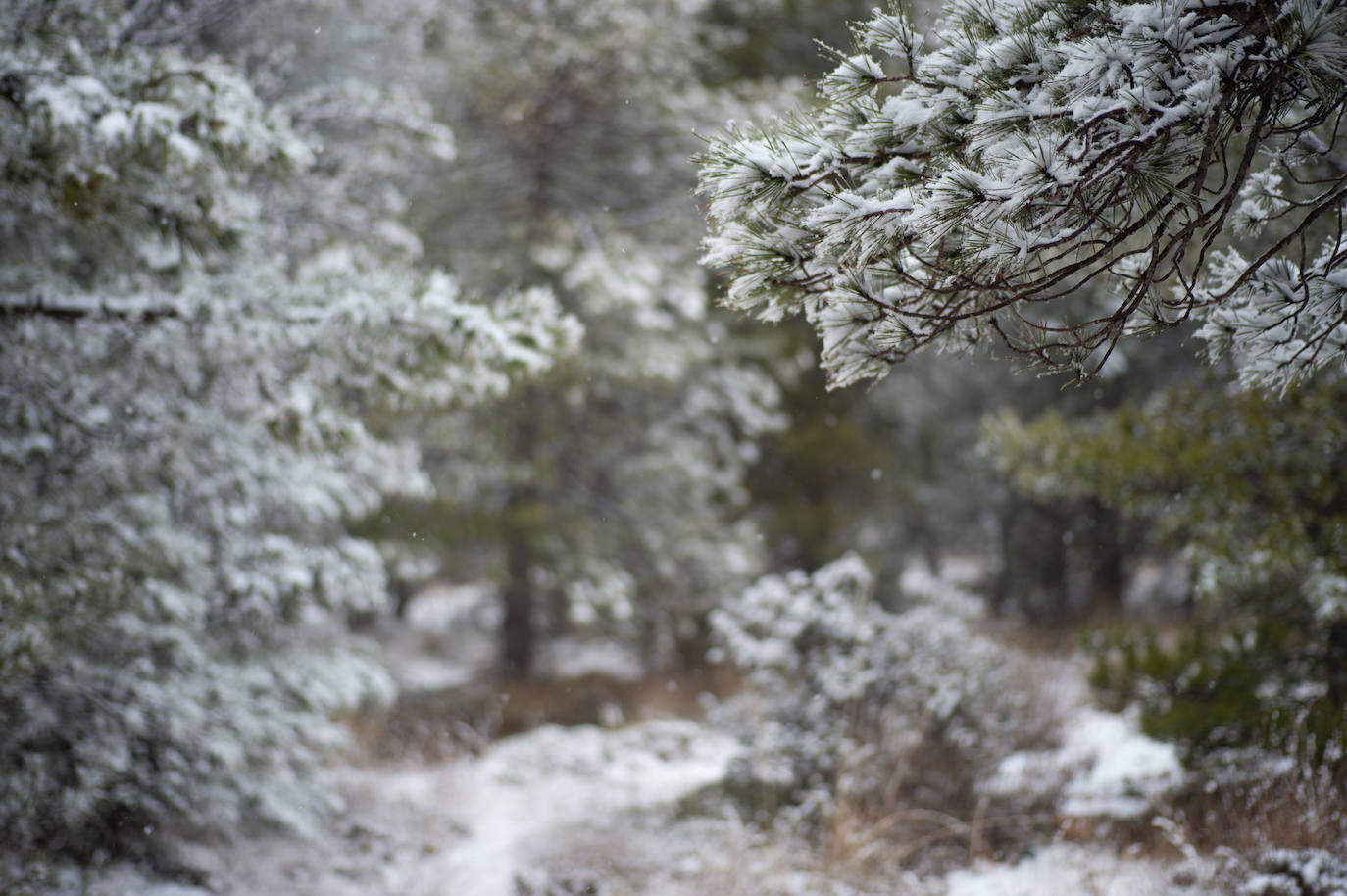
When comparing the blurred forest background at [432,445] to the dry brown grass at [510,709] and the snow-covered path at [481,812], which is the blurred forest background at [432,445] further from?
the snow-covered path at [481,812]

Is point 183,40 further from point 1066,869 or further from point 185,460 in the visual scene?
point 1066,869

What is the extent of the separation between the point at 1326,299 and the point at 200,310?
14.0 ft

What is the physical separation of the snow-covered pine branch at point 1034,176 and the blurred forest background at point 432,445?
579mm

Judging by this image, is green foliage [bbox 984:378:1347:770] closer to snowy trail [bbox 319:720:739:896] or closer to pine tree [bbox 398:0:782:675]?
snowy trail [bbox 319:720:739:896]

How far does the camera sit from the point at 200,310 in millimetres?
3521

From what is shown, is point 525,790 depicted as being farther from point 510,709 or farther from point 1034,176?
point 1034,176

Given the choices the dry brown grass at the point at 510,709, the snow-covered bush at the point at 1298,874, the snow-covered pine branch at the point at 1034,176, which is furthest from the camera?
the dry brown grass at the point at 510,709

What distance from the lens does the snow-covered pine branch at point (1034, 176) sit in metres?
1.87

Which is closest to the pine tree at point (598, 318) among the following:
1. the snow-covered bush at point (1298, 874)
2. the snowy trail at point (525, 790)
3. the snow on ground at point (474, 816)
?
the snowy trail at point (525, 790)

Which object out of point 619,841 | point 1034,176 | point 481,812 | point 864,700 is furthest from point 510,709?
point 1034,176

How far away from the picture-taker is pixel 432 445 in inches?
329

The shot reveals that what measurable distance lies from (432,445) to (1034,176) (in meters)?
7.36

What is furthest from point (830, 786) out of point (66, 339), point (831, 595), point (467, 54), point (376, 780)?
point (467, 54)

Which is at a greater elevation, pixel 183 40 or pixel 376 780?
pixel 183 40
